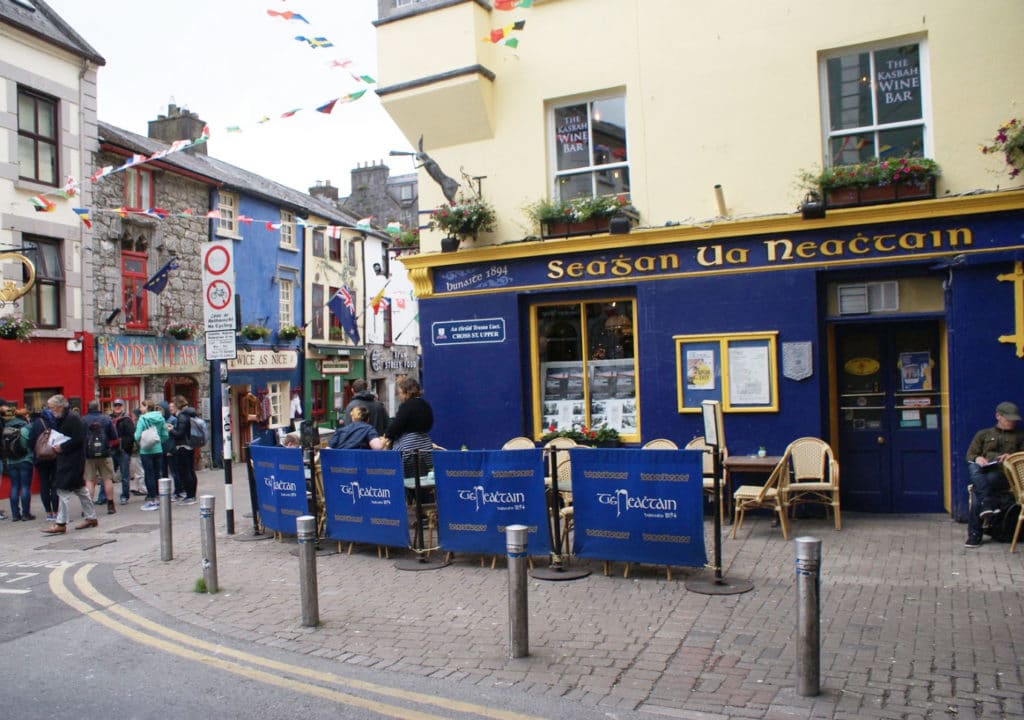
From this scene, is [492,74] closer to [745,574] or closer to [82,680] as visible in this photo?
[745,574]

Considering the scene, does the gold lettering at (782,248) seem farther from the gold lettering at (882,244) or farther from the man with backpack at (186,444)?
the man with backpack at (186,444)

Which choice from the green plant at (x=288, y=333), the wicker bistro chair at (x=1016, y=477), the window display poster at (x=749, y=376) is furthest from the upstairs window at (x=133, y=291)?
the wicker bistro chair at (x=1016, y=477)

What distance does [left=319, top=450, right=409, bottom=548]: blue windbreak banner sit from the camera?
28.0 ft

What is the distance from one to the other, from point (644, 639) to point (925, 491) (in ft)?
19.2

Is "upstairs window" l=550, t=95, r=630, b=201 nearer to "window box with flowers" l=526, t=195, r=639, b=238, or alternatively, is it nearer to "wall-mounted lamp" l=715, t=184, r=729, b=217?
"window box with flowers" l=526, t=195, r=639, b=238

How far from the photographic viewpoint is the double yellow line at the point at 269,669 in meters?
4.90

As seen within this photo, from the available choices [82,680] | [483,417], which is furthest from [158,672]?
[483,417]

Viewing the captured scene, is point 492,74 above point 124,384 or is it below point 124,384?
above

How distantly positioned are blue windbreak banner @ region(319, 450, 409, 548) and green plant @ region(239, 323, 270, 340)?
17.6 meters

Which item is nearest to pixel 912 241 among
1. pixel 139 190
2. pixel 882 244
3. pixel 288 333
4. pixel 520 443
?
pixel 882 244

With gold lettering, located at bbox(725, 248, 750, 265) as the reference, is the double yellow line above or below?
below

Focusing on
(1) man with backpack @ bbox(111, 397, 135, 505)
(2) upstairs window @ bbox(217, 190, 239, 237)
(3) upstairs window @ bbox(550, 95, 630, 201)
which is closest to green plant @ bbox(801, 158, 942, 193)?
(3) upstairs window @ bbox(550, 95, 630, 201)

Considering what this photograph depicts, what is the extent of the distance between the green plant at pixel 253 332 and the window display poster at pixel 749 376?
18.6 m

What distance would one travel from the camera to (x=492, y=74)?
11898 mm
